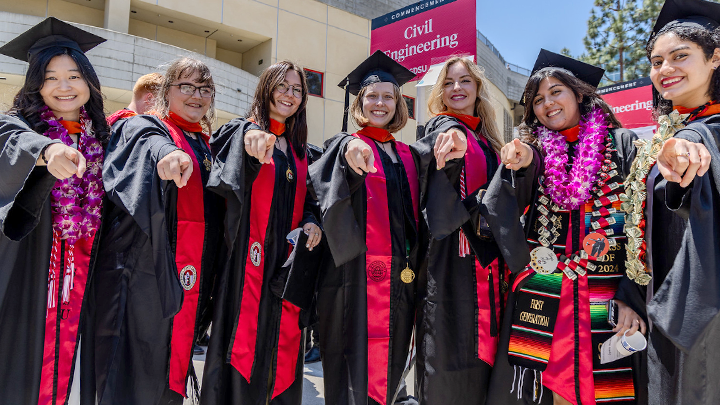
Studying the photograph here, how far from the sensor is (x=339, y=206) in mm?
2428

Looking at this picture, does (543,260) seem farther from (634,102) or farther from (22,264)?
(634,102)

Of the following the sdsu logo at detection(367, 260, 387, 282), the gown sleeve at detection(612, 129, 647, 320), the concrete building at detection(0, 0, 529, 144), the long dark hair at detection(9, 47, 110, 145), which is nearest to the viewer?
the gown sleeve at detection(612, 129, 647, 320)

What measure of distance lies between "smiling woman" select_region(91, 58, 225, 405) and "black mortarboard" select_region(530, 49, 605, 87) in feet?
6.72

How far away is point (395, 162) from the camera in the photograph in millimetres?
2934

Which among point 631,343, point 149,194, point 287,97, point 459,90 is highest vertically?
point 459,90

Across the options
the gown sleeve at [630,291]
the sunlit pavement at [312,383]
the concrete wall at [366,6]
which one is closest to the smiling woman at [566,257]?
the gown sleeve at [630,291]

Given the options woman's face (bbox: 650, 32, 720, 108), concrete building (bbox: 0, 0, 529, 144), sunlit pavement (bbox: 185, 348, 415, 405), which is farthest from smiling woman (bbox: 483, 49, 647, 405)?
concrete building (bbox: 0, 0, 529, 144)

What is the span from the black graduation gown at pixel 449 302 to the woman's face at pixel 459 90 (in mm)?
577

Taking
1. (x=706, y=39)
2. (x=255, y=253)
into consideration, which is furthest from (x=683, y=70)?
(x=255, y=253)

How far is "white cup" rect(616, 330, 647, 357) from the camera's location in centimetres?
202

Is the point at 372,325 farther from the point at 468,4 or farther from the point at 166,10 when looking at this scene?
the point at 166,10

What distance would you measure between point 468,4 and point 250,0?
39.1 feet

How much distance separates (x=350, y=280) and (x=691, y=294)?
1.57 m

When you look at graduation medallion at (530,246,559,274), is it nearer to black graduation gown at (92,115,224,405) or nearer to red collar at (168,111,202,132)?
black graduation gown at (92,115,224,405)
